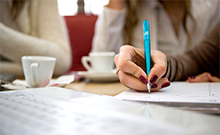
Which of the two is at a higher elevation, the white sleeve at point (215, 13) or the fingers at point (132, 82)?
the white sleeve at point (215, 13)

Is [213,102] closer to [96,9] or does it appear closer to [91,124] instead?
[91,124]

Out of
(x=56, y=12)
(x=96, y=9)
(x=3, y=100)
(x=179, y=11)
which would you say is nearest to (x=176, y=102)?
(x=3, y=100)

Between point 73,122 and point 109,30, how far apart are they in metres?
1.13

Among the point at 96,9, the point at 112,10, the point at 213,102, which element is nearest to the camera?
the point at 213,102

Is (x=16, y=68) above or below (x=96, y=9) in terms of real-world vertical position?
below

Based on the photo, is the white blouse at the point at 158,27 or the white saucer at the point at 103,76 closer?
the white saucer at the point at 103,76

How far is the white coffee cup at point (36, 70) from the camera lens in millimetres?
419

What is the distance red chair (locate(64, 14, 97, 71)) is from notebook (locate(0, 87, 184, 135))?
1.14 meters

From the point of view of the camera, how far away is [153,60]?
380 millimetres

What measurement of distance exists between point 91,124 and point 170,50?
1.03 meters

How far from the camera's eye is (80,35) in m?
1.34

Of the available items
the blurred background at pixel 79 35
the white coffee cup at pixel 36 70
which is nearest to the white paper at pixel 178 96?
the white coffee cup at pixel 36 70

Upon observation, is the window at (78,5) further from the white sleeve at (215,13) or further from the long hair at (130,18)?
the white sleeve at (215,13)

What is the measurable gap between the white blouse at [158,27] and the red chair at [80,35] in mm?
92
